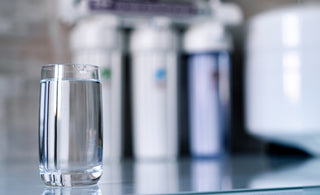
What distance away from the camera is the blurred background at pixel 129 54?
0.67 metres

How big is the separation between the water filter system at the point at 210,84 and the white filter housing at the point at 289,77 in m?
0.06

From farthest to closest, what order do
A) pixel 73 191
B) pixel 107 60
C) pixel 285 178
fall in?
pixel 107 60 < pixel 285 178 < pixel 73 191

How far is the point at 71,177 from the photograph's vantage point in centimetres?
37

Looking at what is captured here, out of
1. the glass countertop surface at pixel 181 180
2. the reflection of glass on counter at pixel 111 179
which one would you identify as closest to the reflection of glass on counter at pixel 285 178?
the glass countertop surface at pixel 181 180

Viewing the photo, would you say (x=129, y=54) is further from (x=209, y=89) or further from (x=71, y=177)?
(x=71, y=177)

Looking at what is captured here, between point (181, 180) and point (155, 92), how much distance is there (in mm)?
264

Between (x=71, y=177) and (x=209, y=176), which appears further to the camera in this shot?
(x=209, y=176)

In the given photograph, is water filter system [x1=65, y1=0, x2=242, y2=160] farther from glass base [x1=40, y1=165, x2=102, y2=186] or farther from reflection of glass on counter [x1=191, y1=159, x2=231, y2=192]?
glass base [x1=40, y1=165, x2=102, y2=186]

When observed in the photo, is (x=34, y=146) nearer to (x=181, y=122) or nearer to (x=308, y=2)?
(x=181, y=122)

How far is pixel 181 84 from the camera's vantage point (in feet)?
2.69

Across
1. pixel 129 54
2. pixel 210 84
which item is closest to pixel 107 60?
pixel 129 54

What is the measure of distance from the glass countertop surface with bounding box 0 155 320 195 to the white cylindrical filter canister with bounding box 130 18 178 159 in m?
0.05

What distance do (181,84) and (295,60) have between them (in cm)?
24

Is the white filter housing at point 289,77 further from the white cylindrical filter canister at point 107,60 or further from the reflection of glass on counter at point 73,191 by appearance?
the reflection of glass on counter at point 73,191
